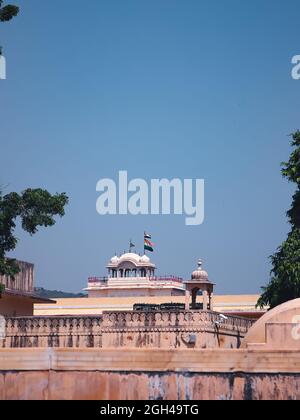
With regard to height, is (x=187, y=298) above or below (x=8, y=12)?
below

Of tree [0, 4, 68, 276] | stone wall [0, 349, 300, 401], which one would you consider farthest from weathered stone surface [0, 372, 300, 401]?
tree [0, 4, 68, 276]

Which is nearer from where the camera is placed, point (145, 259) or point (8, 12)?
point (8, 12)

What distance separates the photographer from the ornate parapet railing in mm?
37156

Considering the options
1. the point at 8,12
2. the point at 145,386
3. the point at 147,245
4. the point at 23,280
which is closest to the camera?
the point at 145,386

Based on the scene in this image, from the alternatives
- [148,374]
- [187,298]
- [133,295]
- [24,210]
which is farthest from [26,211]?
[133,295]

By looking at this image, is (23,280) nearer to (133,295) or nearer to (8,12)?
(8,12)

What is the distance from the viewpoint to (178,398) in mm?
21438

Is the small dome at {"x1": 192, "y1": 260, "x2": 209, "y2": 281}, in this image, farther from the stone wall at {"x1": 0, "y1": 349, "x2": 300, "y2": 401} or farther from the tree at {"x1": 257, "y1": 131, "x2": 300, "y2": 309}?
the stone wall at {"x1": 0, "y1": 349, "x2": 300, "y2": 401}

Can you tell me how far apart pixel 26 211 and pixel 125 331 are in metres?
5.54

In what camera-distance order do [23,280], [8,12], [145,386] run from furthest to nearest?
[23,280]
[8,12]
[145,386]

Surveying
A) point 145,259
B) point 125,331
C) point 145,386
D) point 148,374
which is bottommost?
point 145,386

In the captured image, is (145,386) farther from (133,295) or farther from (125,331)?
(133,295)

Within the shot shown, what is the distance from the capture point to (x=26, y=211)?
36938 millimetres

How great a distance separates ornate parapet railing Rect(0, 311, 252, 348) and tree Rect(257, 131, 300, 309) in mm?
3290
